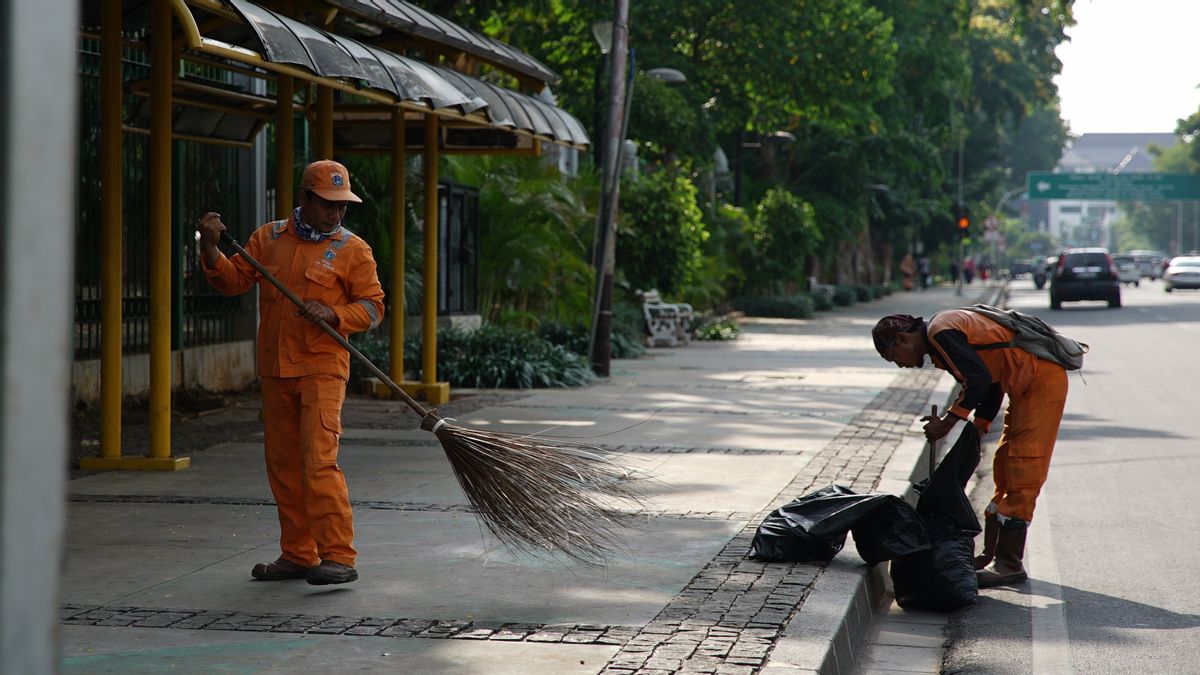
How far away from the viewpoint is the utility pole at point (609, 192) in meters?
17.1

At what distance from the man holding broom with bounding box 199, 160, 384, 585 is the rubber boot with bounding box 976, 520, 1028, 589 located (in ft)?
9.18

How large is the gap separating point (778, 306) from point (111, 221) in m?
25.9

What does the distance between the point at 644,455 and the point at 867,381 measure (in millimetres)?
7244

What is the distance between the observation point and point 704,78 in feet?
99.8

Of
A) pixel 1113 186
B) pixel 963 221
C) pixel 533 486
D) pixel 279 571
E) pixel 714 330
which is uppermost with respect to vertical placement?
pixel 1113 186

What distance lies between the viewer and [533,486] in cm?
587

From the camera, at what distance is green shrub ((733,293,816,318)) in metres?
33.8

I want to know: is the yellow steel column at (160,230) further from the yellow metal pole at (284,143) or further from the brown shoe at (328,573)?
the brown shoe at (328,573)

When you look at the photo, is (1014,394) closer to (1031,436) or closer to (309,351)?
(1031,436)

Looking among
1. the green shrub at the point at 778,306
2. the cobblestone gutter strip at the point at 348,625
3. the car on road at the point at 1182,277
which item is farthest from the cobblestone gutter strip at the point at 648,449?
the car on road at the point at 1182,277

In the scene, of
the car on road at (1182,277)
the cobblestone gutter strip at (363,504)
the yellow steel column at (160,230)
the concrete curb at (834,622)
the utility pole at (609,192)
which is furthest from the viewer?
the car on road at (1182,277)

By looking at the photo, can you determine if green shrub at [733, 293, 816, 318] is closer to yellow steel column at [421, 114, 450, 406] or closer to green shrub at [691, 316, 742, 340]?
green shrub at [691, 316, 742, 340]

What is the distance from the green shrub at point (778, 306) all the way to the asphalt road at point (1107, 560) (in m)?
18.0

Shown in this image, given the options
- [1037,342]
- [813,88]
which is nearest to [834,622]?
[1037,342]
